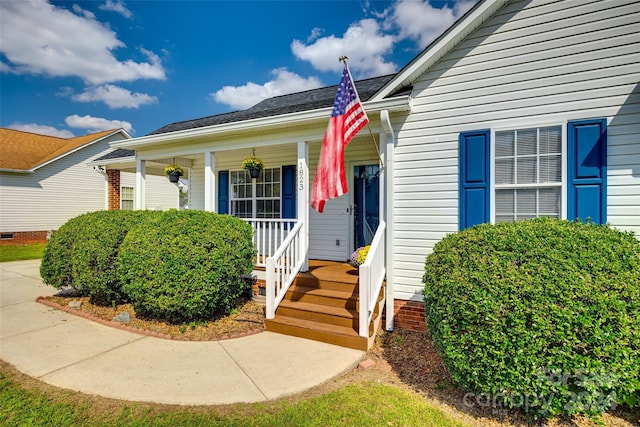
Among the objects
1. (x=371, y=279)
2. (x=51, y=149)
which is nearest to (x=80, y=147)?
(x=51, y=149)

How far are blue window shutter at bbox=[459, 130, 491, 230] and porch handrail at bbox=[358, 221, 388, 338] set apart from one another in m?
1.20

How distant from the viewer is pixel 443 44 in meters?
4.36

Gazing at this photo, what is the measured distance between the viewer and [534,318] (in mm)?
2361

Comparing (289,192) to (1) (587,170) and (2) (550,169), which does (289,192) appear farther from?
(1) (587,170)

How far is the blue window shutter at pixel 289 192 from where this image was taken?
7.39 metres

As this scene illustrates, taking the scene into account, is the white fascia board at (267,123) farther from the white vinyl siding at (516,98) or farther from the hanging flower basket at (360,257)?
the hanging flower basket at (360,257)

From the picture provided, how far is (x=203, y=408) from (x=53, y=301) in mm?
5412

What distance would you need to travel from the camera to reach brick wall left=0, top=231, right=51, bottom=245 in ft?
46.1

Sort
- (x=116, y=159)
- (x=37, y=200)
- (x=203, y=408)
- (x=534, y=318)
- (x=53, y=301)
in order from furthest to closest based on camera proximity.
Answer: (x=37, y=200), (x=116, y=159), (x=53, y=301), (x=203, y=408), (x=534, y=318)

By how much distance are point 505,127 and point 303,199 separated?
3340 mm

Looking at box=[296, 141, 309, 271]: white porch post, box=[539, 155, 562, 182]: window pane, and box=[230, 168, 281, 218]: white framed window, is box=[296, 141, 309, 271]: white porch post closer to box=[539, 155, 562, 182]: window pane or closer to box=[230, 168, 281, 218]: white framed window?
box=[230, 168, 281, 218]: white framed window

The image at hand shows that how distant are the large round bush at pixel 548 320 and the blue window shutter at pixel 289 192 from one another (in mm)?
4948

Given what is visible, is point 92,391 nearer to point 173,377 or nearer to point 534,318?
point 173,377

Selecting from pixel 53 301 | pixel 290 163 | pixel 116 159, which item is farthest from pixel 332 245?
pixel 116 159
